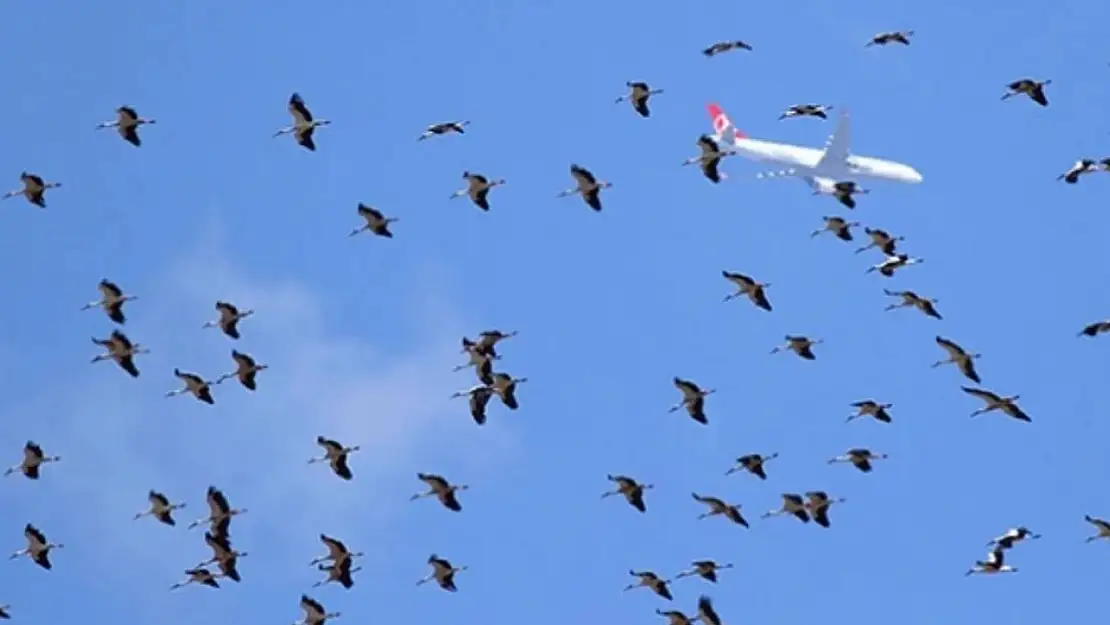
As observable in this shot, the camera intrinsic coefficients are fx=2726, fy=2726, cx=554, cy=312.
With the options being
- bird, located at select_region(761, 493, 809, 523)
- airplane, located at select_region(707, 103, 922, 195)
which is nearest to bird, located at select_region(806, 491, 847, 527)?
bird, located at select_region(761, 493, 809, 523)

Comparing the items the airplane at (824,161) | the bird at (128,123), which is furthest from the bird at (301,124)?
the airplane at (824,161)

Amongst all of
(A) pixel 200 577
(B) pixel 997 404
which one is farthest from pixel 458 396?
(B) pixel 997 404

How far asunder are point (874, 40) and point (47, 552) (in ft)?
84.5

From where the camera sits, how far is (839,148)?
153 meters

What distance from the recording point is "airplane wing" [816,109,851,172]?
500 feet

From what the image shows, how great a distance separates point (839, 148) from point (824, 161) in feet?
4.40

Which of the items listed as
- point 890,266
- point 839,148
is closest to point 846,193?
point 890,266

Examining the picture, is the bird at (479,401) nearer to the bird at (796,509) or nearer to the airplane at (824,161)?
the bird at (796,509)

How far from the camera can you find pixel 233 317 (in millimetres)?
72625

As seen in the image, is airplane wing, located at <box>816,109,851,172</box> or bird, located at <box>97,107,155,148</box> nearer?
bird, located at <box>97,107,155,148</box>

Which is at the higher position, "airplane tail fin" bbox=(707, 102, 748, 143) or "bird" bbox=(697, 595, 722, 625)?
"airplane tail fin" bbox=(707, 102, 748, 143)

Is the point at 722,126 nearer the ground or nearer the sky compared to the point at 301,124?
nearer the sky

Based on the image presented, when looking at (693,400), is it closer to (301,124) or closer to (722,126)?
(301,124)

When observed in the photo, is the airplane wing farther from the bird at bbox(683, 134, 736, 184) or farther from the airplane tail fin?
the bird at bbox(683, 134, 736, 184)
